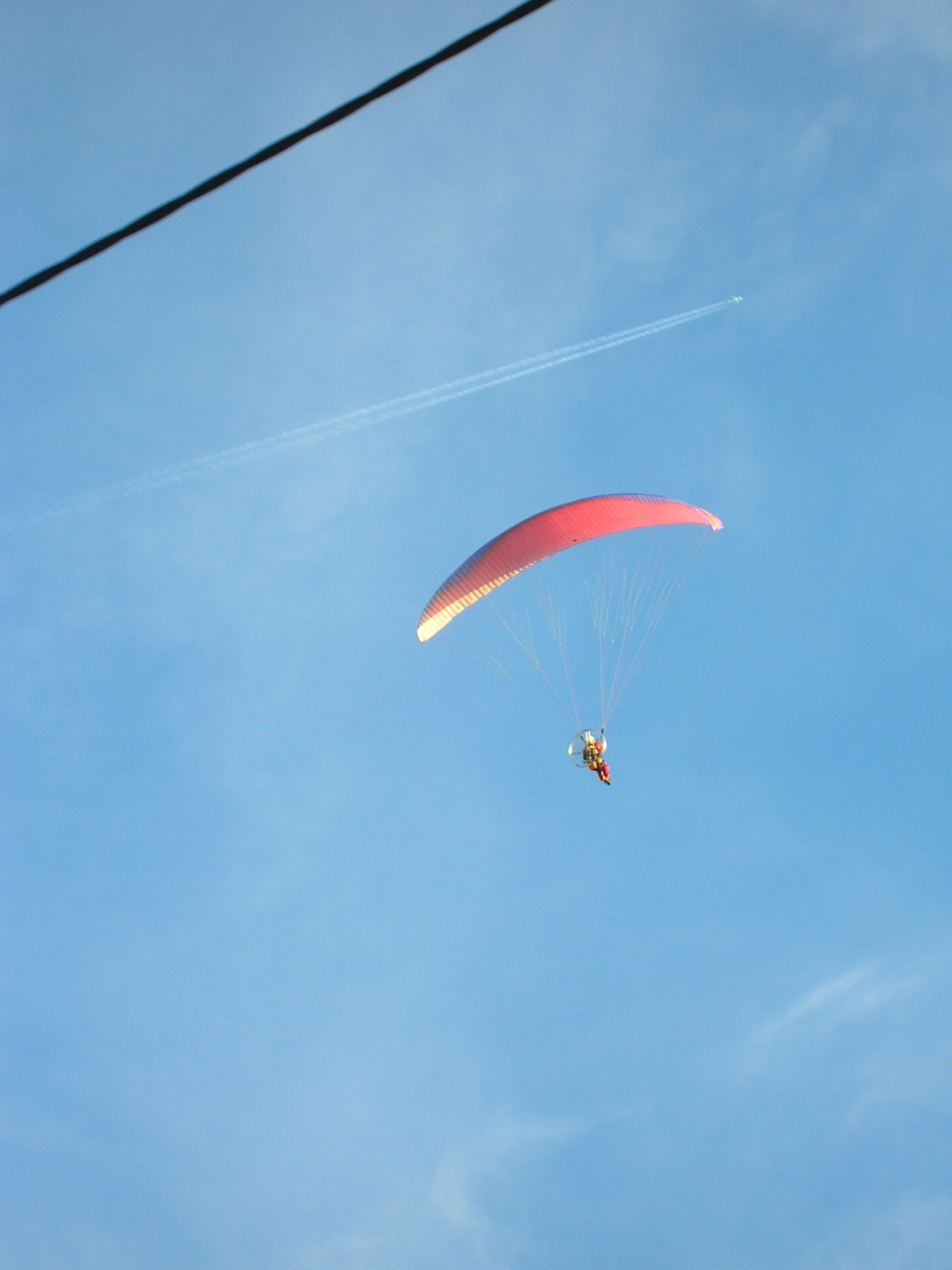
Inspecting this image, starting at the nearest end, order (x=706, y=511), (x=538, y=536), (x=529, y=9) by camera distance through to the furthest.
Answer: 1. (x=529, y=9)
2. (x=538, y=536)
3. (x=706, y=511)

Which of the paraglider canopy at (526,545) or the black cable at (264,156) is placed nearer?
→ the black cable at (264,156)

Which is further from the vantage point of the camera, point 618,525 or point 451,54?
point 618,525

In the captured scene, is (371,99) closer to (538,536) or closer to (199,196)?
(199,196)

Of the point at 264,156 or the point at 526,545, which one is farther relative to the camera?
the point at 526,545

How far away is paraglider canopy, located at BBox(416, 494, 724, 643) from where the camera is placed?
32531 millimetres

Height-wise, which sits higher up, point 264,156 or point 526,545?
point 526,545

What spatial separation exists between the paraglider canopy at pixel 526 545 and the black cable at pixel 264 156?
2573 centimetres

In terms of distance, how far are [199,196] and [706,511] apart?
31.0 metres

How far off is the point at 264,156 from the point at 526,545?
2614cm

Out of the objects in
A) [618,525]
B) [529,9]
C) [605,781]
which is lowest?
[529,9]

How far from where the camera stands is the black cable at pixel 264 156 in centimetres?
642

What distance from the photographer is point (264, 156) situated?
6641mm

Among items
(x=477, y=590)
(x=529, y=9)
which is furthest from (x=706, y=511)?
(x=529, y=9)

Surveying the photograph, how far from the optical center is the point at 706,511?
36.3 meters
